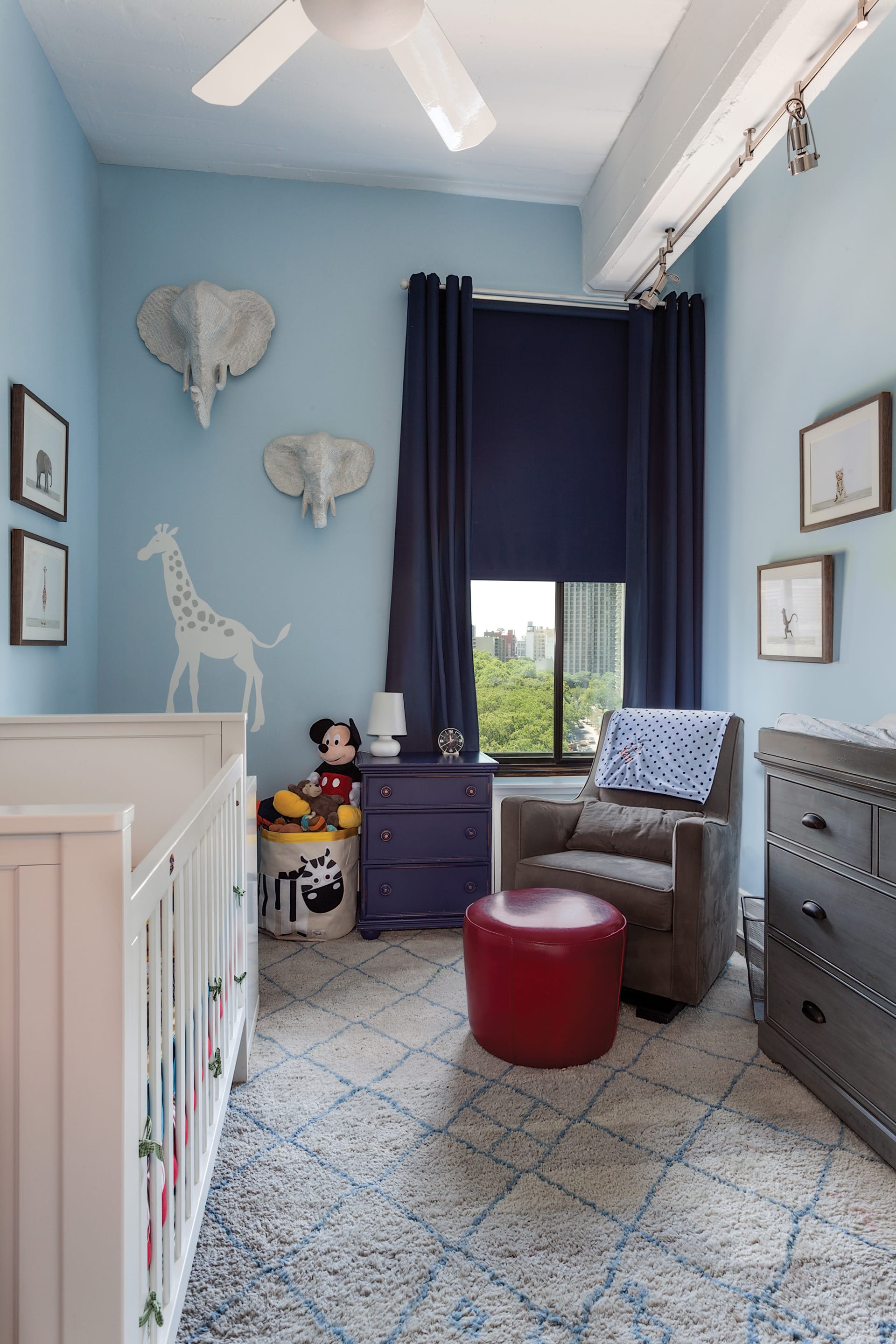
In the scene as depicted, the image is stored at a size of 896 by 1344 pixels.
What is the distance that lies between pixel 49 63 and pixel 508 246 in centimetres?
172

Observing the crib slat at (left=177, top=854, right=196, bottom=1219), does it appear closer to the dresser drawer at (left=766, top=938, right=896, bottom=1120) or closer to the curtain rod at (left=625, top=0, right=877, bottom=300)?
the dresser drawer at (left=766, top=938, right=896, bottom=1120)

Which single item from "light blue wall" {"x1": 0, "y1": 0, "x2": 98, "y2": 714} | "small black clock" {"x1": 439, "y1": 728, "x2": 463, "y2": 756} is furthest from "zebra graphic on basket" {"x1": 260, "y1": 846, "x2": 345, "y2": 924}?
"light blue wall" {"x1": 0, "y1": 0, "x2": 98, "y2": 714}

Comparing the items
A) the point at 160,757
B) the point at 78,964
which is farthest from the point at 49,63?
the point at 78,964

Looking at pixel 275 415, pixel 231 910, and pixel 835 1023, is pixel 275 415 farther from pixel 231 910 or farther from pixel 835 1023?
pixel 835 1023

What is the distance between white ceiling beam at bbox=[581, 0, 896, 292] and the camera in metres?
1.79

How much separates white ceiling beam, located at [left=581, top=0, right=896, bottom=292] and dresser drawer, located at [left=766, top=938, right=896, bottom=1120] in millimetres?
2122

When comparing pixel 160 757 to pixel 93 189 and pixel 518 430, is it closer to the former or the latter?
pixel 518 430

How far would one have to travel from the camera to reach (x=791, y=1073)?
188 centimetres

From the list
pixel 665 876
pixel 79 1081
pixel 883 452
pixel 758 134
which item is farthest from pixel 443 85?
pixel 665 876

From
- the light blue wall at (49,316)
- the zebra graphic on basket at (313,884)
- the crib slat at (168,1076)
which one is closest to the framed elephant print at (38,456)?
the light blue wall at (49,316)

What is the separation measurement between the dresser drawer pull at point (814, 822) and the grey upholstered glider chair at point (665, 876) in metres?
0.36

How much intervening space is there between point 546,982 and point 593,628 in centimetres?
183

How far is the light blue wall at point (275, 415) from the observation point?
9.81 feet

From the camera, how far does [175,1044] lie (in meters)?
1.29
